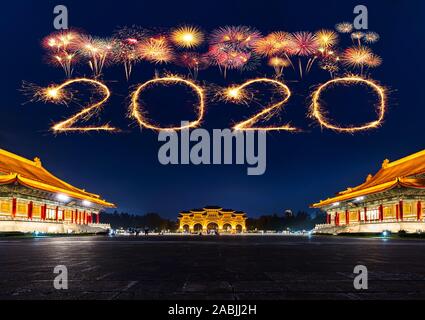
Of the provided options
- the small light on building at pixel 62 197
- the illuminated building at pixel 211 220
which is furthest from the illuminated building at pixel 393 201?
the illuminated building at pixel 211 220

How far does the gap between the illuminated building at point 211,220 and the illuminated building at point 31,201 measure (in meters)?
87.1

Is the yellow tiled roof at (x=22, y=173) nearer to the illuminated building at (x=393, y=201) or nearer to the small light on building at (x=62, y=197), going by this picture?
the small light on building at (x=62, y=197)

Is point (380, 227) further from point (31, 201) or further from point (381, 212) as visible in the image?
point (31, 201)

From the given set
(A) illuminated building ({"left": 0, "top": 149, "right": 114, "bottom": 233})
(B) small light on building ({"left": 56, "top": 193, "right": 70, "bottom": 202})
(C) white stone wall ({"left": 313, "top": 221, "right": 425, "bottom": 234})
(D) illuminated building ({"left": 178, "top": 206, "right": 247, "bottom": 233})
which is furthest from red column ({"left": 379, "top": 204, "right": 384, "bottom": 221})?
(D) illuminated building ({"left": 178, "top": 206, "right": 247, "bottom": 233})

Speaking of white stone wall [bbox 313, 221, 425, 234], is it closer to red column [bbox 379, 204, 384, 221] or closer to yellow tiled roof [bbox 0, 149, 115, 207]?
red column [bbox 379, 204, 384, 221]

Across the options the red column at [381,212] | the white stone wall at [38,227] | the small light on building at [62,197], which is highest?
the small light on building at [62,197]

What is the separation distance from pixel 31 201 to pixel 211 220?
109 m

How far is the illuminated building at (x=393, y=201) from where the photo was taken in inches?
1885

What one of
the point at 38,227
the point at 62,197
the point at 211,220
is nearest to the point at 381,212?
the point at 62,197

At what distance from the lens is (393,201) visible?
5219 cm

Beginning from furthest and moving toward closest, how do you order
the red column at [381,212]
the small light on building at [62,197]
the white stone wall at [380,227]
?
the small light on building at [62,197]
the red column at [381,212]
the white stone wall at [380,227]

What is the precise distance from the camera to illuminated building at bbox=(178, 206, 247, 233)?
157 m
